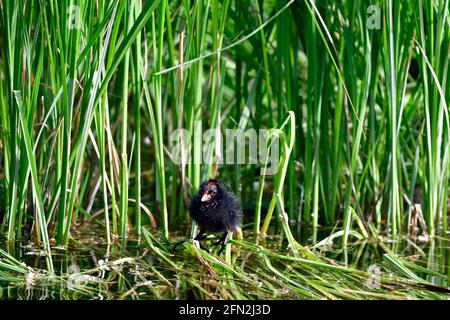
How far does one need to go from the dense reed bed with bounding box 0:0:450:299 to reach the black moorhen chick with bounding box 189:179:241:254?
121 mm

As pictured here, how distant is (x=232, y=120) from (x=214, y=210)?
620 millimetres

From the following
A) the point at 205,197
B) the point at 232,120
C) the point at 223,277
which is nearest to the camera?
the point at 223,277

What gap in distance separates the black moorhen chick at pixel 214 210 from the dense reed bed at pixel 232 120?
0.12 meters

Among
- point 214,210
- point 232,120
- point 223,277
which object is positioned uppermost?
point 232,120

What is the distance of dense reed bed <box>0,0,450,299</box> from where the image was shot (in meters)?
4.54

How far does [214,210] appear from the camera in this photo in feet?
15.4

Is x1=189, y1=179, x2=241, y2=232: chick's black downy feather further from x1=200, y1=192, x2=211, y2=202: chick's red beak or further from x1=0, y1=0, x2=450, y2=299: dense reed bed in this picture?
x1=0, y1=0, x2=450, y2=299: dense reed bed

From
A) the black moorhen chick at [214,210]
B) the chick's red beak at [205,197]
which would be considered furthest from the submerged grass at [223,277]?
the chick's red beak at [205,197]

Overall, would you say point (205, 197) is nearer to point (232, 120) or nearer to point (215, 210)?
point (215, 210)

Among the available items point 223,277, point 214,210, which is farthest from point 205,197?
point 223,277

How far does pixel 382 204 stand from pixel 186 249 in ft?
5.36

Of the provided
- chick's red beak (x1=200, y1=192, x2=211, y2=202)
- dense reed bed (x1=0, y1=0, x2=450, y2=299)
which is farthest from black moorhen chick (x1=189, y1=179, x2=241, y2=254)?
dense reed bed (x1=0, y1=0, x2=450, y2=299)

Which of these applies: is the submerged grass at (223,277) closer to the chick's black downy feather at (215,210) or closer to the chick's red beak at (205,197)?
the chick's black downy feather at (215,210)

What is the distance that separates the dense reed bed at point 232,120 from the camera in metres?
4.54
